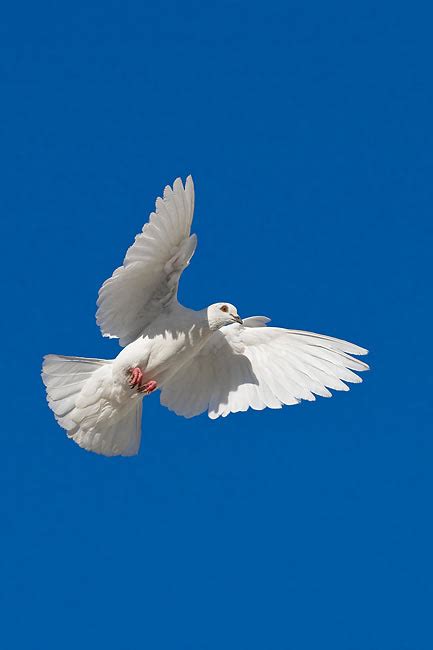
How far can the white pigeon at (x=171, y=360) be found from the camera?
17297 millimetres

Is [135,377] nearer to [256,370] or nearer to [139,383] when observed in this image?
[139,383]

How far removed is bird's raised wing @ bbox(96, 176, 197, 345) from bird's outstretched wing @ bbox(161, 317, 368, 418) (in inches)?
56.8

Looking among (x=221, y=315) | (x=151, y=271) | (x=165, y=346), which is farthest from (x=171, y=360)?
(x=151, y=271)

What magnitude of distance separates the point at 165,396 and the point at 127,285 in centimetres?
237

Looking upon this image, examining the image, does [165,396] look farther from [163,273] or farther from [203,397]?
[163,273]

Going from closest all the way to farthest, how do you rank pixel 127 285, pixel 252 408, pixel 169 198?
pixel 169 198
pixel 127 285
pixel 252 408

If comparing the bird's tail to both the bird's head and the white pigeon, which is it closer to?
the white pigeon

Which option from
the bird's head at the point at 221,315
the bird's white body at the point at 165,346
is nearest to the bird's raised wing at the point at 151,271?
the bird's white body at the point at 165,346

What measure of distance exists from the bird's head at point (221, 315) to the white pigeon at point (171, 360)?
14 mm

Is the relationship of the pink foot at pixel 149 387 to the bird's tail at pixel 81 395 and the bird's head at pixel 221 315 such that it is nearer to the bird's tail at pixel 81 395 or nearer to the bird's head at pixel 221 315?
the bird's tail at pixel 81 395

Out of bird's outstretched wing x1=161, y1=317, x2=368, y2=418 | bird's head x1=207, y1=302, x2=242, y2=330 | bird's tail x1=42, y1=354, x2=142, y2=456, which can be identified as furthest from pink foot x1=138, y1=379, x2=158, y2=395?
bird's outstretched wing x1=161, y1=317, x2=368, y2=418

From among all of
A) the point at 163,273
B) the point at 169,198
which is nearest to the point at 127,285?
the point at 163,273

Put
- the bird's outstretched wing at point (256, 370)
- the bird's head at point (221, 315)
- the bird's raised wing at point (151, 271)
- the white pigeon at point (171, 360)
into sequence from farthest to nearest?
the bird's outstretched wing at point (256, 370)
the bird's head at point (221, 315)
the white pigeon at point (171, 360)
the bird's raised wing at point (151, 271)

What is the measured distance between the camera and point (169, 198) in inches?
650
